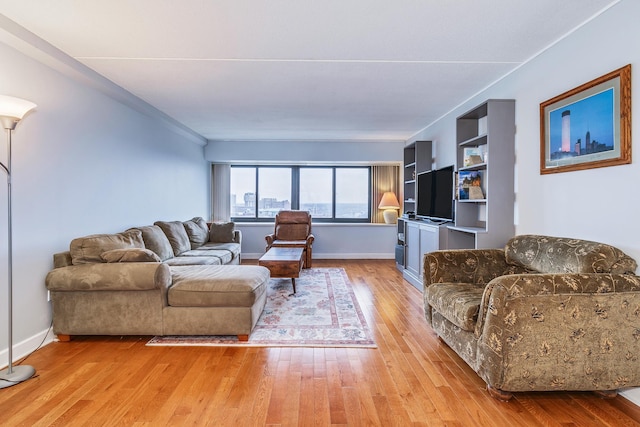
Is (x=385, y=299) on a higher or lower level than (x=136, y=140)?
lower

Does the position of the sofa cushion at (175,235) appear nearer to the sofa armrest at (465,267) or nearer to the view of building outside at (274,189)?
the view of building outside at (274,189)

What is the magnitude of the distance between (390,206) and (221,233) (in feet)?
11.1

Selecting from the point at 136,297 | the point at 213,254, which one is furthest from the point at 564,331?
the point at 213,254

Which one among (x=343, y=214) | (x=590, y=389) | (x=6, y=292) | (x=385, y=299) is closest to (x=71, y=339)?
(x=6, y=292)

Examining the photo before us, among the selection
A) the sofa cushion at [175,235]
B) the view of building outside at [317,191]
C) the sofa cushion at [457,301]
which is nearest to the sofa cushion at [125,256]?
the sofa cushion at [175,235]

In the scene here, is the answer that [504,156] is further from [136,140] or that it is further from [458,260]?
[136,140]

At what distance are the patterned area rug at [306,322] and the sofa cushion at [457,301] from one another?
25.6 inches

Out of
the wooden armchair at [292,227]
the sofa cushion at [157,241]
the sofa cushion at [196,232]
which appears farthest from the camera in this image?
the wooden armchair at [292,227]

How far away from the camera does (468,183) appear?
→ 3809mm

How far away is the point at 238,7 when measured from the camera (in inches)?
86.7

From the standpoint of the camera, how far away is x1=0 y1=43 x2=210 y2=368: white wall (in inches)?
101

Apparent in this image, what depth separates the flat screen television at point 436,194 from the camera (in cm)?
440

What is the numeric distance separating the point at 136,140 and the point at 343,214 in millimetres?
4326

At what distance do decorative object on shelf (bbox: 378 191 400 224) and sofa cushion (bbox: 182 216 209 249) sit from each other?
3.49 metres
